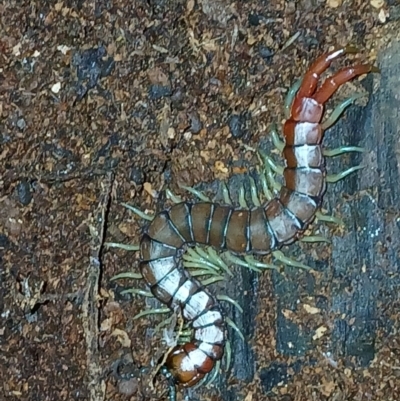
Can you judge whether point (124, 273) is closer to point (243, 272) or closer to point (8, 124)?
point (243, 272)

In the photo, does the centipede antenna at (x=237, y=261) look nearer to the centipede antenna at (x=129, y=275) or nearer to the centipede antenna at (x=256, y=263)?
the centipede antenna at (x=256, y=263)

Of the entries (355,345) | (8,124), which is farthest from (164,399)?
(8,124)

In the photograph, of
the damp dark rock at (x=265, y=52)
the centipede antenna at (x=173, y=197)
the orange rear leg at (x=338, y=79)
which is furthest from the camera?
the centipede antenna at (x=173, y=197)

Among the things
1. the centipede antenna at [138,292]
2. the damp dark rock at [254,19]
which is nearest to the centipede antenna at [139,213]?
the centipede antenna at [138,292]

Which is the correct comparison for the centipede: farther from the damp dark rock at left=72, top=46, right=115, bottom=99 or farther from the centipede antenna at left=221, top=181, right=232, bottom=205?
the damp dark rock at left=72, top=46, right=115, bottom=99

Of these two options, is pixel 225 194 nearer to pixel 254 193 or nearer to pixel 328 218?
pixel 254 193

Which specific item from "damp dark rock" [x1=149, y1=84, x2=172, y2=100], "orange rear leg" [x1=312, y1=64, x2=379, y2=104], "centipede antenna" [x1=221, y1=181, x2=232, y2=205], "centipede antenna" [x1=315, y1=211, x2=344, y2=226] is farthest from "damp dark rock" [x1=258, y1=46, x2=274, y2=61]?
"centipede antenna" [x1=315, y1=211, x2=344, y2=226]
